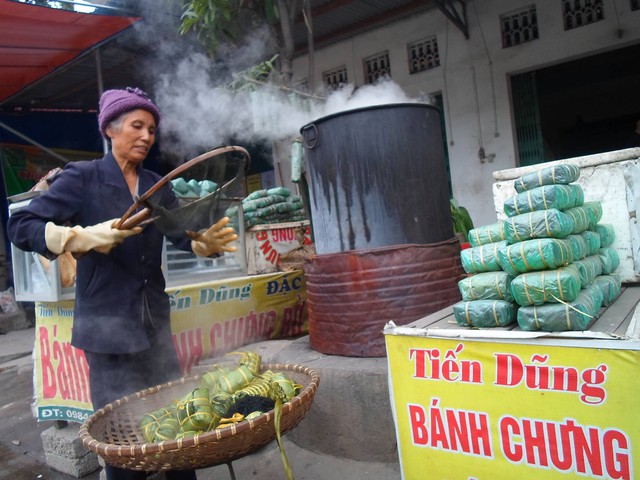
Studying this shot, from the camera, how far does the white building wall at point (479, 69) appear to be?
7012mm

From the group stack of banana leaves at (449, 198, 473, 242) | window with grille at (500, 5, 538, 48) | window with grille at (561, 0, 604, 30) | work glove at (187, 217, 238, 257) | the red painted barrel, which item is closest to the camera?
work glove at (187, 217, 238, 257)

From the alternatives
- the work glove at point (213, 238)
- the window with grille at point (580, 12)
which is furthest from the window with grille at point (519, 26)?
the work glove at point (213, 238)

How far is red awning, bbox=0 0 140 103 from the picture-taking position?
17.0 feet

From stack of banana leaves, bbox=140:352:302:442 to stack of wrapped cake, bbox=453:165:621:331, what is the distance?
985 mm

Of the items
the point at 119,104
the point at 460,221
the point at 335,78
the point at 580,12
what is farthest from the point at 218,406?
the point at 335,78

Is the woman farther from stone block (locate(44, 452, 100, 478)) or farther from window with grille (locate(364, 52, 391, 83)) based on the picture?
window with grille (locate(364, 52, 391, 83))

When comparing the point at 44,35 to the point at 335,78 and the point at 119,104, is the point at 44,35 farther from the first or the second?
the point at 335,78

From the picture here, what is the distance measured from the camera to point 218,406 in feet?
6.37

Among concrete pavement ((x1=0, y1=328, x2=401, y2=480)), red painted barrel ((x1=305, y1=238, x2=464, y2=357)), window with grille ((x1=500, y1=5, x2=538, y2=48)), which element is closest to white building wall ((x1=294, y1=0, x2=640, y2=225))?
window with grille ((x1=500, y1=5, x2=538, y2=48))

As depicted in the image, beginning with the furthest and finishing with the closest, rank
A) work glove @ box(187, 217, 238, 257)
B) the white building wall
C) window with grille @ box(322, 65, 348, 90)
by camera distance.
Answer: window with grille @ box(322, 65, 348, 90)
the white building wall
work glove @ box(187, 217, 238, 257)

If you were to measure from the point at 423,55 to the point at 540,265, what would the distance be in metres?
7.25

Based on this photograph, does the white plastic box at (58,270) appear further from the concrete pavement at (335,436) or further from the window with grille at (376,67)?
the window with grille at (376,67)

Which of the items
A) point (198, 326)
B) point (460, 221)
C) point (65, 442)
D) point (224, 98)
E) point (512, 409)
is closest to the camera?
point (512, 409)

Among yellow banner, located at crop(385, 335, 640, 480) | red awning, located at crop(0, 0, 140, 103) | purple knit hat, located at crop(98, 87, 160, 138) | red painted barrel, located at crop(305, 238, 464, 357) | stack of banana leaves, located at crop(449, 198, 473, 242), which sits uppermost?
red awning, located at crop(0, 0, 140, 103)
